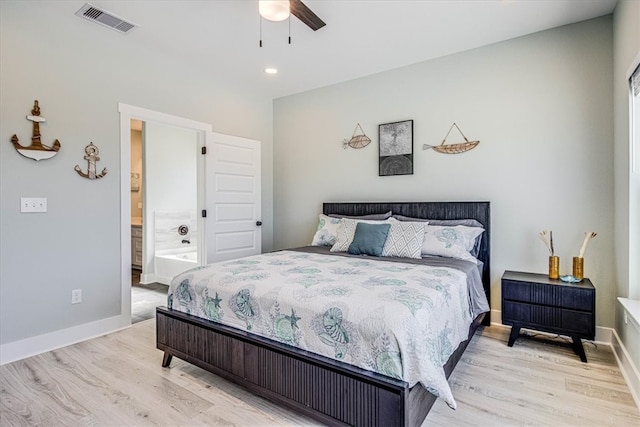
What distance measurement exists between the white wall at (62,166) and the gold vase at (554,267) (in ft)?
13.0

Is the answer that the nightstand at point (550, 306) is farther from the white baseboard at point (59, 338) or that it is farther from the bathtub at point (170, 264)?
the bathtub at point (170, 264)

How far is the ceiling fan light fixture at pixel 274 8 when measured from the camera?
2.11m

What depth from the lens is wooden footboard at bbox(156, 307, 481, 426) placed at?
57.8 inches

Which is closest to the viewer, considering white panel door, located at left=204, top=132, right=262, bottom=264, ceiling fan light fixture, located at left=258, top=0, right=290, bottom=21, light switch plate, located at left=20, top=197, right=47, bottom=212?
ceiling fan light fixture, located at left=258, top=0, right=290, bottom=21

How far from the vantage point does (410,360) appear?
1.49m

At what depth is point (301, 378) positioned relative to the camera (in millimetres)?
1719

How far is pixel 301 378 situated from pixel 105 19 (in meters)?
3.32

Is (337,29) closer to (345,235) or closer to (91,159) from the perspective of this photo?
(345,235)

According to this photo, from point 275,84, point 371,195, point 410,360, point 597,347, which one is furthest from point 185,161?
point 597,347

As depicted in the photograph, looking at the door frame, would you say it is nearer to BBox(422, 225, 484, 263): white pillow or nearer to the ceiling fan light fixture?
the ceiling fan light fixture

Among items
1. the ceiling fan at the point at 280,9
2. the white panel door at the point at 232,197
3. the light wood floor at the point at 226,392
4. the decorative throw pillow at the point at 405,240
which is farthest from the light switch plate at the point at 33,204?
the decorative throw pillow at the point at 405,240

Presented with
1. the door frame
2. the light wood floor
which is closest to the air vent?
the door frame

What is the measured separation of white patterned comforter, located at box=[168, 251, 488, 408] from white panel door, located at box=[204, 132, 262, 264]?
173 cm

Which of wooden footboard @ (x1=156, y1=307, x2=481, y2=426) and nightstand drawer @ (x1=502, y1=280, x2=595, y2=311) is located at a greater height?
nightstand drawer @ (x1=502, y1=280, x2=595, y2=311)
